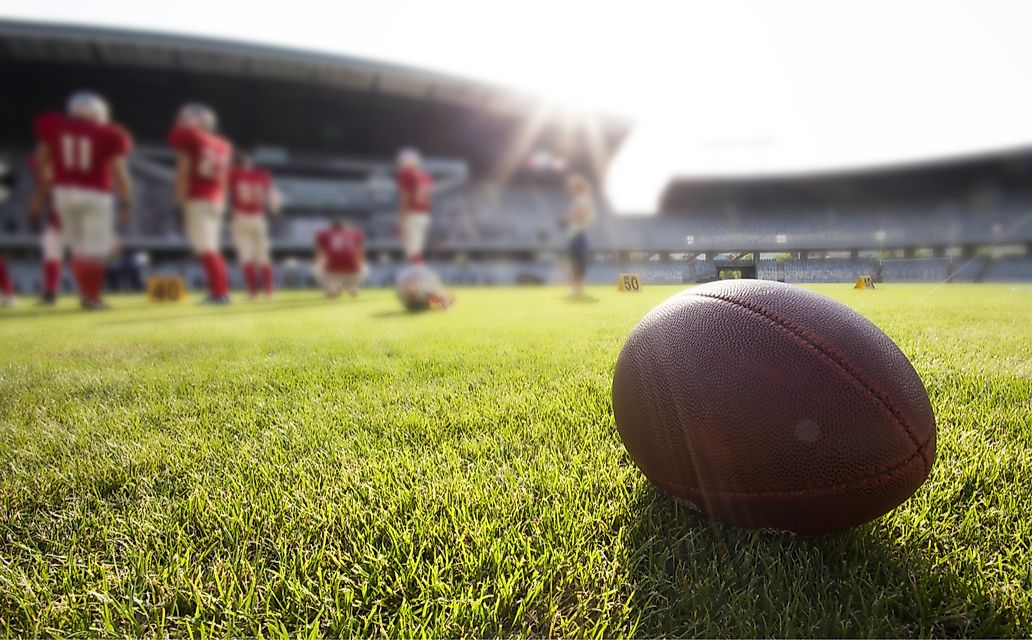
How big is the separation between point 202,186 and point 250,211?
195cm

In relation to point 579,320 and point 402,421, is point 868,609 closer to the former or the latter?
point 402,421

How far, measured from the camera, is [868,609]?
2.88ft

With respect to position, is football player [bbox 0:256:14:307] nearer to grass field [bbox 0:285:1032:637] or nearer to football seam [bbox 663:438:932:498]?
grass field [bbox 0:285:1032:637]

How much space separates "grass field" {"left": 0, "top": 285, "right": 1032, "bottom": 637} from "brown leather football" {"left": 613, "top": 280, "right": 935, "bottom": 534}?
11 centimetres

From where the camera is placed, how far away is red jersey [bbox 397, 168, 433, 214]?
474 inches

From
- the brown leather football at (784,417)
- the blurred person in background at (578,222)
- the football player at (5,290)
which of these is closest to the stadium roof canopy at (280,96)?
the football player at (5,290)

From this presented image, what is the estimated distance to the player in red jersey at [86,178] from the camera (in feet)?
22.2

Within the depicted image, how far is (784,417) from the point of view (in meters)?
1.02

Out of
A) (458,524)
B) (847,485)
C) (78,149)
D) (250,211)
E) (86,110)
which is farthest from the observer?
(250,211)

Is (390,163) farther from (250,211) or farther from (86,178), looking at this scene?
(86,178)

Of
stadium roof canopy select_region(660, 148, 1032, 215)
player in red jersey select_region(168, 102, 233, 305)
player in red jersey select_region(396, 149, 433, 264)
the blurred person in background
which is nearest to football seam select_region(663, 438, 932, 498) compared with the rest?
the blurred person in background

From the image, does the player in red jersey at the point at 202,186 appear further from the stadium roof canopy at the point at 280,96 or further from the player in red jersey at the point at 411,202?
the stadium roof canopy at the point at 280,96

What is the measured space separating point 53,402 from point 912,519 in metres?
3.08

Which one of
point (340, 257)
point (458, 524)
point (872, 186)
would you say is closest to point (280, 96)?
point (340, 257)
